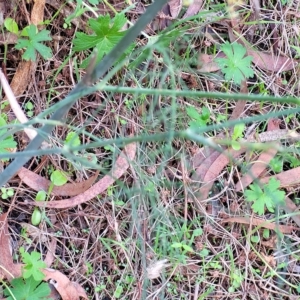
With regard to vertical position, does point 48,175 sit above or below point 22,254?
above

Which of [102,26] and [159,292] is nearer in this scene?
[102,26]

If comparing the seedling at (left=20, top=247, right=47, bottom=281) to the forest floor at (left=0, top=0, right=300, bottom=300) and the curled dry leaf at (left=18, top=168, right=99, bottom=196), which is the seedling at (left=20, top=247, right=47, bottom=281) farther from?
the curled dry leaf at (left=18, top=168, right=99, bottom=196)

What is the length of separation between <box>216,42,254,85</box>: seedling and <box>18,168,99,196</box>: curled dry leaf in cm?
61

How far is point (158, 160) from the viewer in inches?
64.4

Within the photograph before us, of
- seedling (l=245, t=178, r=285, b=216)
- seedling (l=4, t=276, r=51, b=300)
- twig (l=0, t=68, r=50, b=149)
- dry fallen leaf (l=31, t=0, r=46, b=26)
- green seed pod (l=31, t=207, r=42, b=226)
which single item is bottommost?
seedling (l=245, t=178, r=285, b=216)

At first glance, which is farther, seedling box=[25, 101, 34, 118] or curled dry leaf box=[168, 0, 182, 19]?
curled dry leaf box=[168, 0, 182, 19]

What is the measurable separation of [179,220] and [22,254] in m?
0.56

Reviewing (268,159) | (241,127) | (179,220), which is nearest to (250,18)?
(241,127)

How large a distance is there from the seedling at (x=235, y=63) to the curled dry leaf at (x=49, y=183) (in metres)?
0.61

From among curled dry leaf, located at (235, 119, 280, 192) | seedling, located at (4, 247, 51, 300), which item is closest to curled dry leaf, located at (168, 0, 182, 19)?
curled dry leaf, located at (235, 119, 280, 192)

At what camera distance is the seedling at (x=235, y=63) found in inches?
65.4

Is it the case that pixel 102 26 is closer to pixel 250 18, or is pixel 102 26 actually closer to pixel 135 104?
pixel 135 104

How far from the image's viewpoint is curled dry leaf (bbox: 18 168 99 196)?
5.04 ft

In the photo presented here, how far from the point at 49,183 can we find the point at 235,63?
0.80m
